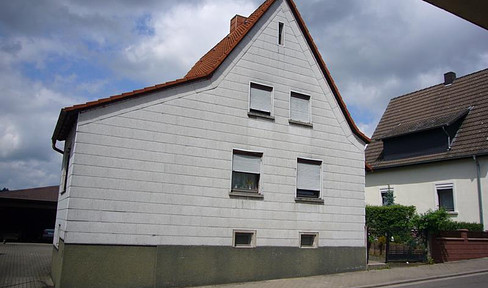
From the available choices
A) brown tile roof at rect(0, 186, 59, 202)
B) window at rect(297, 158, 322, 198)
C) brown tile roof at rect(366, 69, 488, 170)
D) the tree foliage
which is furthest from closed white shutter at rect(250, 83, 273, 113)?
brown tile roof at rect(0, 186, 59, 202)

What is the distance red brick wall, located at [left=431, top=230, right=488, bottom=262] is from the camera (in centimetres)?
1670

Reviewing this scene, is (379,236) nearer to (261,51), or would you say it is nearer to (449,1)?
(261,51)

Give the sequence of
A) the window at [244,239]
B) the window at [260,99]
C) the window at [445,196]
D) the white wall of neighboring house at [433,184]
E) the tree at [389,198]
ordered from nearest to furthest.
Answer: the window at [244,239]
the window at [260,99]
the white wall of neighboring house at [433,184]
the window at [445,196]
the tree at [389,198]

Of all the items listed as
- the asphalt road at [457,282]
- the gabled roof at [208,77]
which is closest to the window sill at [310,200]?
the gabled roof at [208,77]

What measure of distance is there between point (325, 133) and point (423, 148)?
11.2 metres

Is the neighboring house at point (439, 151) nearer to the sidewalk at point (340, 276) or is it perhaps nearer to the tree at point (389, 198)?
the tree at point (389, 198)

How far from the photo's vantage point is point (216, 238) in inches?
496

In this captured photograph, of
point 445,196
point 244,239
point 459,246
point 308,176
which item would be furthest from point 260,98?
point 445,196

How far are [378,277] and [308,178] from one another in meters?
3.95

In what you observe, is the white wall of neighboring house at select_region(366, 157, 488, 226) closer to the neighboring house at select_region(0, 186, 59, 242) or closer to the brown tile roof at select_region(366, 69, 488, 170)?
the brown tile roof at select_region(366, 69, 488, 170)

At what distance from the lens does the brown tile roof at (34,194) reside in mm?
30578

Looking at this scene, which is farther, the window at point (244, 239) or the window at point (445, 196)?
the window at point (445, 196)

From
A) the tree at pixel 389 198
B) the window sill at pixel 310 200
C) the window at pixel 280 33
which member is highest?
the window at pixel 280 33

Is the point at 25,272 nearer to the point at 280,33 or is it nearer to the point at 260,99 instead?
the point at 260,99
